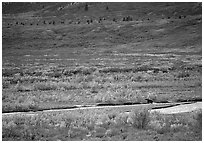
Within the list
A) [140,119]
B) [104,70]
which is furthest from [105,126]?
[104,70]

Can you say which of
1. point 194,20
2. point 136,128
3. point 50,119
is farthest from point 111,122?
point 194,20

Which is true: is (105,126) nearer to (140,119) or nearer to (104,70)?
(140,119)

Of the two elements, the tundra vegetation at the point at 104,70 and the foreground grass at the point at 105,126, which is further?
the tundra vegetation at the point at 104,70

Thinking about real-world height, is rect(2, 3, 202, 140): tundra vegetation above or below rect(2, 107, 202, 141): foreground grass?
above

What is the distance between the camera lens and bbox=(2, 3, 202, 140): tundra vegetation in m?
17.3

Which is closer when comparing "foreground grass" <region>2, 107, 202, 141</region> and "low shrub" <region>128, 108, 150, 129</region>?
"foreground grass" <region>2, 107, 202, 141</region>

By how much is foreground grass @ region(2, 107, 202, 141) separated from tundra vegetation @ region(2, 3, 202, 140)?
5 cm

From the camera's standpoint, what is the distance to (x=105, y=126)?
1742 centimetres

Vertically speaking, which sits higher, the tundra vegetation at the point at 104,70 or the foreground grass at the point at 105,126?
the tundra vegetation at the point at 104,70

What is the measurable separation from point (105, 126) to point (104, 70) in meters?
28.5

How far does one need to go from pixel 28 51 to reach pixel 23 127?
58.6 m

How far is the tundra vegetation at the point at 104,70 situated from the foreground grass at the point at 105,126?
46mm

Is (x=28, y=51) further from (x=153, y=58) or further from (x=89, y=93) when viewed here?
(x=89, y=93)

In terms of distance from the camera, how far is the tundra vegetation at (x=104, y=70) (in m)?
17.3
